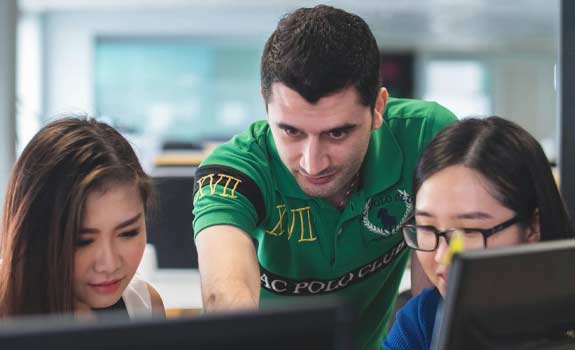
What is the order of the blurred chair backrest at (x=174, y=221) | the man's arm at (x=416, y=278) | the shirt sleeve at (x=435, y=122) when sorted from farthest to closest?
the blurred chair backrest at (x=174, y=221)
the man's arm at (x=416, y=278)
the shirt sleeve at (x=435, y=122)

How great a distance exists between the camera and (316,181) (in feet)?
→ 4.93

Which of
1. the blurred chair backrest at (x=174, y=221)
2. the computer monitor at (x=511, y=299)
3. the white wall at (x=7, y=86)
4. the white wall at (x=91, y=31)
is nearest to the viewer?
the computer monitor at (x=511, y=299)

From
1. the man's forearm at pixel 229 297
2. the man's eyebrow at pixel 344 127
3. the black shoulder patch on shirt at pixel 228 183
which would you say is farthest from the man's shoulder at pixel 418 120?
the man's forearm at pixel 229 297

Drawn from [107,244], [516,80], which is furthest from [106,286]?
[516,80]

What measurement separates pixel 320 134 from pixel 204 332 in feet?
2.73

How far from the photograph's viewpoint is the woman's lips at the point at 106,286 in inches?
53.7

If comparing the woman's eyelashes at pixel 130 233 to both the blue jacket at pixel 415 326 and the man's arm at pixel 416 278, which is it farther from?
the man's arm at pixel 416 278

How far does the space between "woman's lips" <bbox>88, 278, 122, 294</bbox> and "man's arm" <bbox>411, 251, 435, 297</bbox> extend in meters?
0.79

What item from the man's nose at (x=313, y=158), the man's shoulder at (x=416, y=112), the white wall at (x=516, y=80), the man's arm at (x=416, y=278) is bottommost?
the man's arm at (x=416, y=278)

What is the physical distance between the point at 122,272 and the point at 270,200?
0.36m

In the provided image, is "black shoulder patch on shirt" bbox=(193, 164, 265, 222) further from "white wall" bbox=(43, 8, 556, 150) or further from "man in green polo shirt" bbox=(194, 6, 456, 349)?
"white wall" bbox=(43, 8, 556, 150)

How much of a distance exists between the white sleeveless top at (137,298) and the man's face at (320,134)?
0.43 m

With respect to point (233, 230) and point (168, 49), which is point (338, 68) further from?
point (168, 49)

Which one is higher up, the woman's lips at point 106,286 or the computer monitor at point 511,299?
the computer monitor at point 511,299
